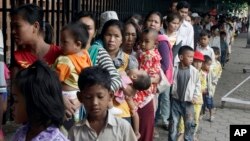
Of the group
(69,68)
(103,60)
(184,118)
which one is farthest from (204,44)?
(69,68)

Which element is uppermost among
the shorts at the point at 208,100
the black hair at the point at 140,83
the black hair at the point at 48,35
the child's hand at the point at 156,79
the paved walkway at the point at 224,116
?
the black hair at the point at 48,35

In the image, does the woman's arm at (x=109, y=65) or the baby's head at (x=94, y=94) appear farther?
the woman's arm at (x=109, y=65)

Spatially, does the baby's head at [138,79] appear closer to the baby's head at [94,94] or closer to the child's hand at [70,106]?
the child's hand at [70,106]

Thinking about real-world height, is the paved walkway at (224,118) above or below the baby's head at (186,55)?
below

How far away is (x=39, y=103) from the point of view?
2168 mm

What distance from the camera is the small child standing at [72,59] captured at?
327 centimetres

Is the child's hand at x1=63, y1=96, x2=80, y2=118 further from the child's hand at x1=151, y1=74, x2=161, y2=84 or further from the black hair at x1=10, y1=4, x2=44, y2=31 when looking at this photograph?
the child's hand at x1=151, y1=74, x2=161, y2=84

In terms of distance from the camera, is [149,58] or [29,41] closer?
[29,41]

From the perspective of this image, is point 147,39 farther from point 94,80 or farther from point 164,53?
point 94,80

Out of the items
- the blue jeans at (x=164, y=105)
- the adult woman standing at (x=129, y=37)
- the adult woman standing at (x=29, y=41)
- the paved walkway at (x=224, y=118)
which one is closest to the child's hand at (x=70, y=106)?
the adult woman standing at (x=29, y=41)

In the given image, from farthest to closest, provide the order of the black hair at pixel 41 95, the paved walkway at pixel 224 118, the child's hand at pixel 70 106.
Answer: the paved walkway at pixel 224 118 → the child's hand at pixel 70 106 → the black hair at pixel 41 95

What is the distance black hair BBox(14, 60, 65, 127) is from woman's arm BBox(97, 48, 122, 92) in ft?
3.83

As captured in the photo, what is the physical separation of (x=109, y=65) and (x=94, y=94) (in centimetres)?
71

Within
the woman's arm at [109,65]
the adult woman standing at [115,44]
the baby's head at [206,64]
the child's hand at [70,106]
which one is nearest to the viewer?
the child's hand at [70,106]
